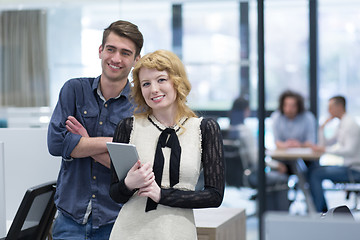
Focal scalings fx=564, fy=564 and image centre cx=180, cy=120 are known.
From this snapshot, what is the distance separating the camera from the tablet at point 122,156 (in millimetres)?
1603

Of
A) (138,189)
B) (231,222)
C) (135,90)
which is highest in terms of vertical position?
(135,90)

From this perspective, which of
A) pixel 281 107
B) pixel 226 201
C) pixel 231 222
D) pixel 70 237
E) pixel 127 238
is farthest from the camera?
pixel 226 201

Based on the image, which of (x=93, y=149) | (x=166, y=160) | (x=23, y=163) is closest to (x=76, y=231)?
(x=93, y=149)

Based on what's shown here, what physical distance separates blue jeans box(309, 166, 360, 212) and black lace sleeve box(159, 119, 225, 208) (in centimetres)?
431

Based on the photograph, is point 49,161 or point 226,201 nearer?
point 49,161

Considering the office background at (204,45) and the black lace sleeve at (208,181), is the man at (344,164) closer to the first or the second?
the office background at (204,45)

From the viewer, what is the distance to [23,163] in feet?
9.90

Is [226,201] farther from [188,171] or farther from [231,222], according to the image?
[188,171]

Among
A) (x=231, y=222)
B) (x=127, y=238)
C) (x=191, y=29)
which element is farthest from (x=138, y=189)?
(x=191, y=29)

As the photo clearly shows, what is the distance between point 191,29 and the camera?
718 centimetres

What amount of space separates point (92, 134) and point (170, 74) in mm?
564

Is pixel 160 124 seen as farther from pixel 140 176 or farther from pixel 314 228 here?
pixel 314 228

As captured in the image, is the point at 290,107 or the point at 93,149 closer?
the point at 93,149

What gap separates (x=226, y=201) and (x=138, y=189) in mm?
5265
